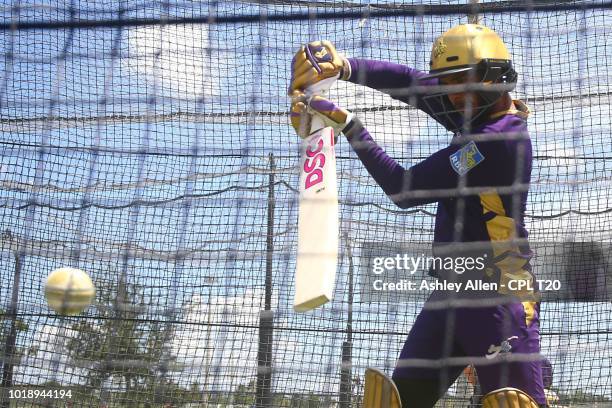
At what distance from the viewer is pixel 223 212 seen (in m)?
4.97

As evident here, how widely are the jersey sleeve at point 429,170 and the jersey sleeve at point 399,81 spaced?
263 mm

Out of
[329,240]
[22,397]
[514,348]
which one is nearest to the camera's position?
[514,348]

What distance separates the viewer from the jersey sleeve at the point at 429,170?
2785 mm

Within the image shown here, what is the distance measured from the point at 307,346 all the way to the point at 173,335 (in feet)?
2.25

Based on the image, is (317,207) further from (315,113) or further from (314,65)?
(314,65)

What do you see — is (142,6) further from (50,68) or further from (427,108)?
(427,108)

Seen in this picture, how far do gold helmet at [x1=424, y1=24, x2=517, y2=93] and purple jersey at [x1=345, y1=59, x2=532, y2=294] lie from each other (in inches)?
5.2

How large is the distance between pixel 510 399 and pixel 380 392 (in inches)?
15.8

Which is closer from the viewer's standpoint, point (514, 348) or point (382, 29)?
point (514, 348)

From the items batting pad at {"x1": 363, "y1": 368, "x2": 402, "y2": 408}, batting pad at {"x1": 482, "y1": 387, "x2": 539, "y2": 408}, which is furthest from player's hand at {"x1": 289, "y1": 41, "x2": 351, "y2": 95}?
batting pad at {"x1": 482, "y1": 387, "x2": 539, "y2": 408}

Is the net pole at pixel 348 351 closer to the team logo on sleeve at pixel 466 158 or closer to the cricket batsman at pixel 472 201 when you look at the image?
the cricket batsman at pixel 472 201

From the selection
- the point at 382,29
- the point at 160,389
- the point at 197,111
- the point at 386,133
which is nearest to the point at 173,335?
the point at 160,389

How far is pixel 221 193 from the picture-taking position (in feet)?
16.3

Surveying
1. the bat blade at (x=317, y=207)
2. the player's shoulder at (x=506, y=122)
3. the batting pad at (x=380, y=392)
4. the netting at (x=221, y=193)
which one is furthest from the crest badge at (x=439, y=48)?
the netting at (x=221, y=193)
